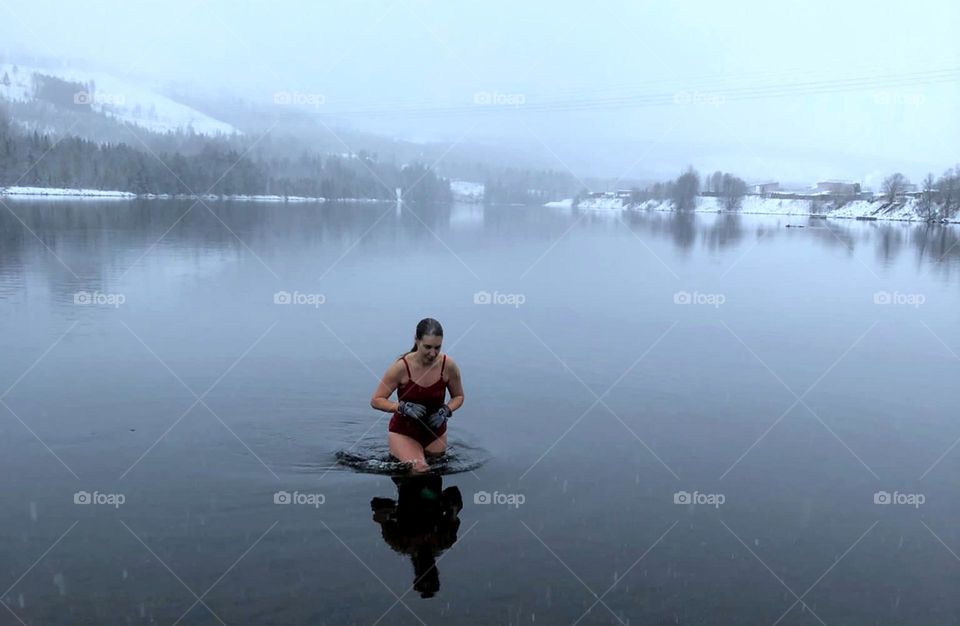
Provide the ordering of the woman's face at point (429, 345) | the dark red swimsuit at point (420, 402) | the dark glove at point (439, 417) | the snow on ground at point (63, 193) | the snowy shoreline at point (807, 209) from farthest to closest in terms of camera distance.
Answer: the snowy shoreline at point (807, 209)
the snow on ground at point (63, 193)
the dark red swimsuit at point (420, 402)
the dark glove at point (439, 417)
the woman's face at point (429, 345)

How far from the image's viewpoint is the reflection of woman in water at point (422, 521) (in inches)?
276

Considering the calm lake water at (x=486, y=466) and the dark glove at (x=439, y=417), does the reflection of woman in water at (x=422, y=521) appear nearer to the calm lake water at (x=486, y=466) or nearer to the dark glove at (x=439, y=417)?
the calm lake water at (x=486, y=466)

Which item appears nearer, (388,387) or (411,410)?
(411,410)

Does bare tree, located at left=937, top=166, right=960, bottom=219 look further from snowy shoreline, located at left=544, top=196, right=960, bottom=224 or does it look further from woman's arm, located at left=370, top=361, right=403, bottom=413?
woman's arm, located at left=370, top=361, right=403, bottom=413

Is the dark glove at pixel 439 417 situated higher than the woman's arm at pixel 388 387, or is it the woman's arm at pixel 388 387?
the woman's arm at pixel 388 387

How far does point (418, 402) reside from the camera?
929 cm

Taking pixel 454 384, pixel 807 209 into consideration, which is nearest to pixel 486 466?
pixel 454 384

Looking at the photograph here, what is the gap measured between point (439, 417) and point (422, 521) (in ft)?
4.91

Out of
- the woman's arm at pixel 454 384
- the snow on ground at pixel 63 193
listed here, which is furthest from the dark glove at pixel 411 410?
the snow on ground at pixel 63 193

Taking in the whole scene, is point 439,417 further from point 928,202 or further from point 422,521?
point 928,202

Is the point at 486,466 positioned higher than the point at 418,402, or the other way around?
the point at 418,402

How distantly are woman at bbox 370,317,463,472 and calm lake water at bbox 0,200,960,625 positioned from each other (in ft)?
1.53

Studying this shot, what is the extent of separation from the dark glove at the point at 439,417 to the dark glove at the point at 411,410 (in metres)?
0.19

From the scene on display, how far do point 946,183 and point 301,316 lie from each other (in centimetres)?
14260
